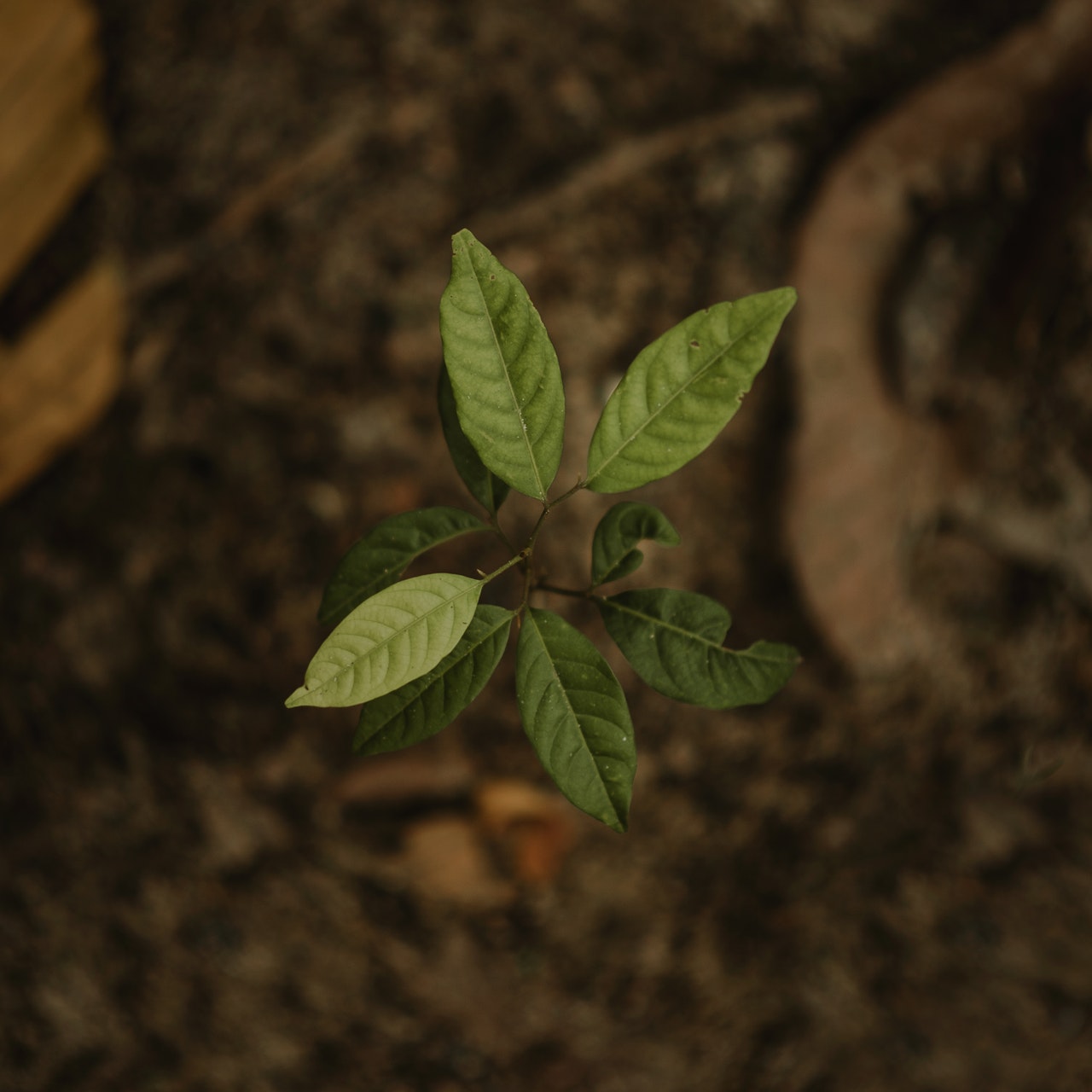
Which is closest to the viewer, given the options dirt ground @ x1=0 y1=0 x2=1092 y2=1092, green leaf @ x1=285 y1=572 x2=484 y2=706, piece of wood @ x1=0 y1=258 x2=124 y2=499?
green leaf @ x1=285 y1=572 x2=484 y2=706

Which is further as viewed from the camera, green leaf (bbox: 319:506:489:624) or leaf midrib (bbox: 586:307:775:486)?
green leaf (bbox: 319:506:489:624)

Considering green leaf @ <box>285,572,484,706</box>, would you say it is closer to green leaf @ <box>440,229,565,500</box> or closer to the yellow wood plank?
green leaf @ <box>440,229,565,500</box>

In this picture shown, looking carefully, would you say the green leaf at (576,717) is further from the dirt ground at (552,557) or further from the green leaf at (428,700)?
the dirt ground at (552,557)

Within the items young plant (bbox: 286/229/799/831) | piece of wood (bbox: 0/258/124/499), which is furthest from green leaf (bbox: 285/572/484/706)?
piece of wood (bbox: 0/258/124/499)

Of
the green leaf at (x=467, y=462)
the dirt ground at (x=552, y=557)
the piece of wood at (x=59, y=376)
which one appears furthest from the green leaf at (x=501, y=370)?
the piece of wood at (x=59, y=376)

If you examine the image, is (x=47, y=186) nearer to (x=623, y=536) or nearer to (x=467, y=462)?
(x=467, y=462)

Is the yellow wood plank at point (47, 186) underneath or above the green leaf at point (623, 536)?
above
